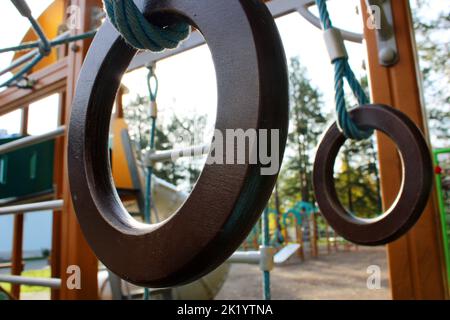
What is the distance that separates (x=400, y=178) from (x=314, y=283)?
2833 mm

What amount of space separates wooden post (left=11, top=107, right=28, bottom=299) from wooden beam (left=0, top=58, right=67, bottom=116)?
33 centimetres

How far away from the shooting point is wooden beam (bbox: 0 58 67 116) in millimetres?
905

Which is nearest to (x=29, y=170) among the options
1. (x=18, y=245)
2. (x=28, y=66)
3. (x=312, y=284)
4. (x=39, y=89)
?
(x=18, y=245)

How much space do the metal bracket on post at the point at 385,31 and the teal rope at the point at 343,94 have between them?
0.22 meters

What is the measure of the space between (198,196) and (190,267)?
0.03 m

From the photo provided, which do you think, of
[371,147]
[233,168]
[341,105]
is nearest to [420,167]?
[341,105]

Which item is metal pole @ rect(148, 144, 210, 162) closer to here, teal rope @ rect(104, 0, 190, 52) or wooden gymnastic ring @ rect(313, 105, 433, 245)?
wooden gymnastic ring @ rect(313, 105, 433, 245)

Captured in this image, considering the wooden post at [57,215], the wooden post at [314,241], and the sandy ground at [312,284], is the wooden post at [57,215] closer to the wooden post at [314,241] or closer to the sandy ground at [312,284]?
the sandy ground at [312,284]

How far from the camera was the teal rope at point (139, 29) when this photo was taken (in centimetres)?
19

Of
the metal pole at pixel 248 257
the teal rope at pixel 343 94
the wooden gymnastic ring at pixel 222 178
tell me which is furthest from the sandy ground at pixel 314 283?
the wooden gymnastic ring at pixel 222 178

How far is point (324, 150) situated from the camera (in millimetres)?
500

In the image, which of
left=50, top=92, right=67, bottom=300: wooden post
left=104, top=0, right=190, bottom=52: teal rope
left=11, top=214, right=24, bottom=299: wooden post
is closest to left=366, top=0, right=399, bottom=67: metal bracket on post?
left=104, top=0, right=190, bottom=52: teal rope

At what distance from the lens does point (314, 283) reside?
3.17m

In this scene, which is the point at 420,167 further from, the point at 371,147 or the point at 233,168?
the point at 371,147
